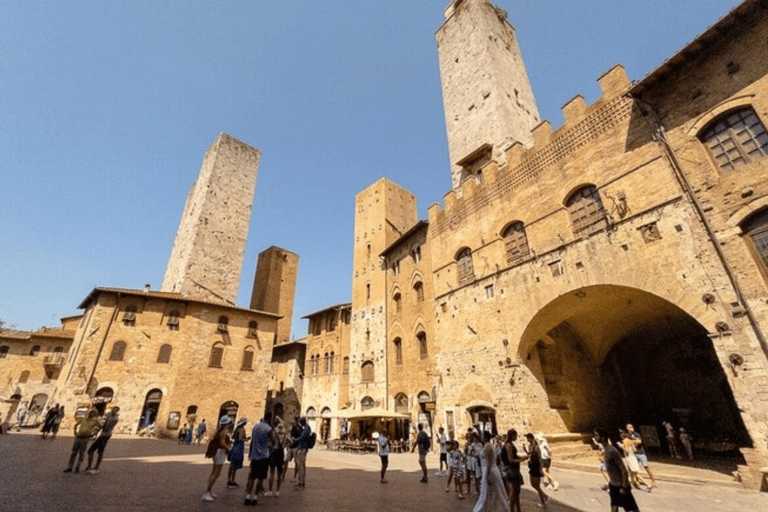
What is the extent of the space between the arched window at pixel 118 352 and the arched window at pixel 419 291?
1784 cm

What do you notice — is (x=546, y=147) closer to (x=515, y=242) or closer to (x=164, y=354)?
(x=515, y=242)

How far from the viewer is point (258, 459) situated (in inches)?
235

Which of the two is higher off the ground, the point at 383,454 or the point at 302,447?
the point at 302,447

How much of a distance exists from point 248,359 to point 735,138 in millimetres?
26198

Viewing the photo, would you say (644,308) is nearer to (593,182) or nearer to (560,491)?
(593,182)

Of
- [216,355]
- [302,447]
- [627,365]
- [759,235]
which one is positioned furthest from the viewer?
[216,355]

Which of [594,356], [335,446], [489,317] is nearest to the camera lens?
[489,317]

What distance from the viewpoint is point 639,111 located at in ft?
35.5

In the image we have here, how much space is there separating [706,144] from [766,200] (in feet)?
7.29

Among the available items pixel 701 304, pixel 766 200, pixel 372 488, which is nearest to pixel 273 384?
pixel 372 488

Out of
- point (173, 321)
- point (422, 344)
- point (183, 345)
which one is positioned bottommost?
point (422, 344)

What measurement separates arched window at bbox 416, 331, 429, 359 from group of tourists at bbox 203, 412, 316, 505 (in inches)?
424

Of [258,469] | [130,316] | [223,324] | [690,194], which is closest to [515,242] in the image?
[690,194]

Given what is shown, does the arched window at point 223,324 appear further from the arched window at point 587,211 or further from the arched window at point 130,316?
the arched window at point 587,211
